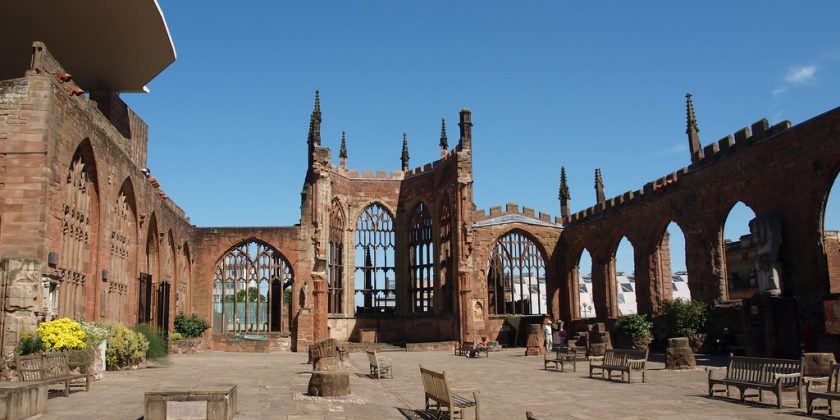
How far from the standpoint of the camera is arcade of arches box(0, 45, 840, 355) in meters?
15.9

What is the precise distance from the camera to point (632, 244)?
Answer: 99.5ft

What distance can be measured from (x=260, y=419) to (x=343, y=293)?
88.9 ft

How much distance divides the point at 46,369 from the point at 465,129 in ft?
81.1

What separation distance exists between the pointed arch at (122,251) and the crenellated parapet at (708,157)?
20.1 m

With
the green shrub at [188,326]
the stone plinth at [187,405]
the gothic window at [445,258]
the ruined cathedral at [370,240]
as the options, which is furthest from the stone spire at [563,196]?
the stone plinth at [187,405]

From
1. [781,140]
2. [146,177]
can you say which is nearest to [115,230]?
[146,177]

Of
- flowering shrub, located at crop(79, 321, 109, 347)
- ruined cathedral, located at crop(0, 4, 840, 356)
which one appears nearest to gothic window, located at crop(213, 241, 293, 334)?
ruined cathedral, located at crop(0, 4, 840, 356)

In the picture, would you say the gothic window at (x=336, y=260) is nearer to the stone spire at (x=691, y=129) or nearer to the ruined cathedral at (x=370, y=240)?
the ruined cathedral at (x=370, y=240)

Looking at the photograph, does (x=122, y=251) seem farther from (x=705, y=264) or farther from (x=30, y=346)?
(x=705, y=264)

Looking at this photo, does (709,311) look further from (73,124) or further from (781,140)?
(73,124)

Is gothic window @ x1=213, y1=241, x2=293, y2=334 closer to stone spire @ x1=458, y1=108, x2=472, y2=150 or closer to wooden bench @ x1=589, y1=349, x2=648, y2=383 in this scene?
stone spire @ x1=458, y1=108, x2=472, y2=150

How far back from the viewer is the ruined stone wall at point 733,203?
19.6 metres

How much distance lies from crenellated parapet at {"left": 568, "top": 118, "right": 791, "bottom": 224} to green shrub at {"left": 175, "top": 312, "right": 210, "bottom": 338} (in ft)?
64.2

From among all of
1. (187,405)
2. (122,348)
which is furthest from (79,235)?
(187,405)
